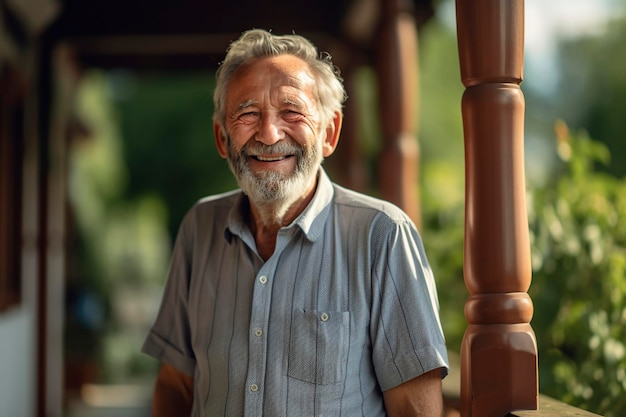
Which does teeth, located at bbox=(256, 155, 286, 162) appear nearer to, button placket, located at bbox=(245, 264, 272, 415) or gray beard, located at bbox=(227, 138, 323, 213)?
gray beard, located at bbox=(227, 138, 323, 213)

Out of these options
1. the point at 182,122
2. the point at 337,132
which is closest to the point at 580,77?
the point at 182,122

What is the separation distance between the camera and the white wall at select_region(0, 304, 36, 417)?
16.0 feet

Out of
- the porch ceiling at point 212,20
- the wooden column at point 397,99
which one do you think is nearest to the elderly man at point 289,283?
the wooden column at point 397,99

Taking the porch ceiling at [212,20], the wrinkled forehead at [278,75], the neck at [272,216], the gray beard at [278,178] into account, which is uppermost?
the porch ceiling at [212,20]

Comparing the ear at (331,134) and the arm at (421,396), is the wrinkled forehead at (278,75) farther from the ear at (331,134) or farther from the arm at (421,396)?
the arm at (421,396)

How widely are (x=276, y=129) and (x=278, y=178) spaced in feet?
0.38

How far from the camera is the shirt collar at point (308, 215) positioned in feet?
6.95

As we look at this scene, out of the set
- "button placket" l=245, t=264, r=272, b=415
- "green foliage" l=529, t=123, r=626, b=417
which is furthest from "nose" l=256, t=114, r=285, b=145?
"green foliage" l=529, t=123, r=626, b=417

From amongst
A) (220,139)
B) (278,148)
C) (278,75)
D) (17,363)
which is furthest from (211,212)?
(17,363)

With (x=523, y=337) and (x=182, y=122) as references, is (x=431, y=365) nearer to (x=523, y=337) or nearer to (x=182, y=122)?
(x=523, y=337)

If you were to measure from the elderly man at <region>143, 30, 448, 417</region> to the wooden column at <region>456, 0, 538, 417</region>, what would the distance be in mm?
107

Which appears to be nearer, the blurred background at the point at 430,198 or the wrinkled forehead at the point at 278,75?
the wrinkled forehead at the point at 278,75

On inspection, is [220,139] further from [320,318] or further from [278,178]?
[320,318]

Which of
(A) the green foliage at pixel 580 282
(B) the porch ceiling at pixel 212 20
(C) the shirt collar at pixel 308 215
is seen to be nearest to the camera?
(C) the shirt collar at pixel 308 215
